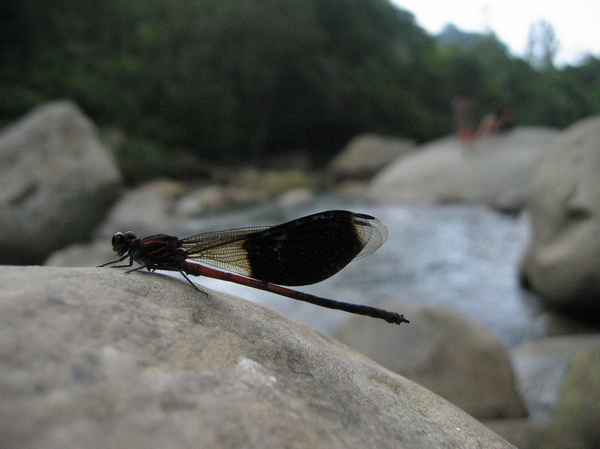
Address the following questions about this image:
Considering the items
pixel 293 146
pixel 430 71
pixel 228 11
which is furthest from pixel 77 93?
pixel 430 71

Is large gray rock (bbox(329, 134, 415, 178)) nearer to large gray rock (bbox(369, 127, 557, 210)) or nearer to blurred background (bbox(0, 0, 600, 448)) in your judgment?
blurred background (bbox(0, 0, 600, 448))

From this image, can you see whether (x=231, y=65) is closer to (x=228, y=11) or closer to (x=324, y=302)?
(x=228, y=11)

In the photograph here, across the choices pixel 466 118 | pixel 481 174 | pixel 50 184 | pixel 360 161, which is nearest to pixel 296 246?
pixel 50 184

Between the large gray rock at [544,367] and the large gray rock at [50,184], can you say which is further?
the large gray rock at [50,184]

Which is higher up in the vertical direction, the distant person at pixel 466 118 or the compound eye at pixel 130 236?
the distant person at pixel 466 118

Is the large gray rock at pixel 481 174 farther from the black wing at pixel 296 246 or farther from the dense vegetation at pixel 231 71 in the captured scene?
the black wing at pixel 296 246

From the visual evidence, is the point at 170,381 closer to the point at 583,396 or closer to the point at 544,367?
the point at 583,396

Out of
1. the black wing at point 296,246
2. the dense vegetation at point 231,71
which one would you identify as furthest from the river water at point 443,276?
the dense vegetation at point 231,71
